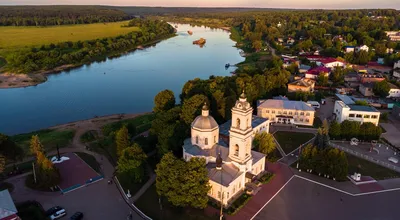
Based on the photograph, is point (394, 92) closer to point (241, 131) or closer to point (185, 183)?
point (241, 131)

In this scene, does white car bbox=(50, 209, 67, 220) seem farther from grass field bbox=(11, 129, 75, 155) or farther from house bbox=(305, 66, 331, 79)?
house bbox=(305, 66, 331, 79)

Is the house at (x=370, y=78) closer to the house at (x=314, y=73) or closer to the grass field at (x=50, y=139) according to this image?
the house at (x=314, y=73)

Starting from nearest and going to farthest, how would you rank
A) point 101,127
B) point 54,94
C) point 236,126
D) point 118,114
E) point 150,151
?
point 236,126 → point 150,151 → point 101,127 → point 118,114 → point 54,94

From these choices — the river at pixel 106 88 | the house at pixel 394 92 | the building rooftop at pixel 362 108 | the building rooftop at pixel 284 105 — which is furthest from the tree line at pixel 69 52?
the house at pixel 394 92

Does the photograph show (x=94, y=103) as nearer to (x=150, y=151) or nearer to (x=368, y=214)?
(x=150, y=151)

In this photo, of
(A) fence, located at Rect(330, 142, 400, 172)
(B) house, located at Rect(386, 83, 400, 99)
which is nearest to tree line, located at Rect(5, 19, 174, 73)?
(A) fence, located at Rect(330, 142, 400, 172)

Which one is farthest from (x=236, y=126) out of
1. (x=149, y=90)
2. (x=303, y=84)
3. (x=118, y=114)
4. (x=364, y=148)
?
(x=149, y=90)
